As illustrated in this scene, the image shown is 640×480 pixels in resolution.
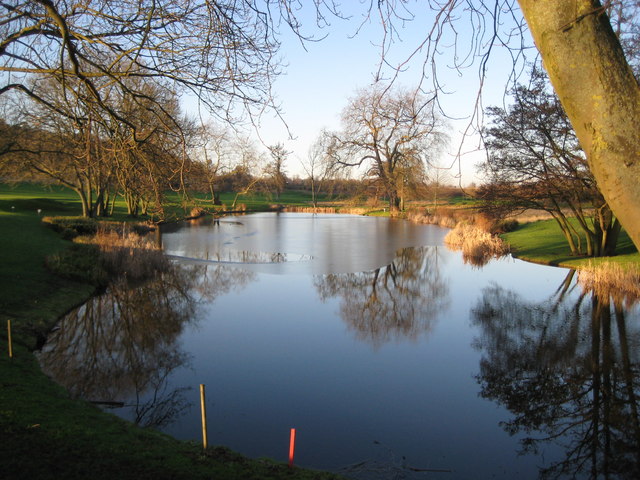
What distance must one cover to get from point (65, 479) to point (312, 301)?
894 centimetres

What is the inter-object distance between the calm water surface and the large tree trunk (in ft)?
14.1

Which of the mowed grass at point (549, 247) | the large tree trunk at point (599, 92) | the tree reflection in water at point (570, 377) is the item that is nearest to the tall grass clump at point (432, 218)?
the mowed grass at point (549, 247)

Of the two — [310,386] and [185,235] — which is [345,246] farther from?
[310,386]

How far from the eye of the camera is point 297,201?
66188 mm

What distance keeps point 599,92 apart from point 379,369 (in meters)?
6.87

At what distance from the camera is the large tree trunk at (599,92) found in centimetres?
136

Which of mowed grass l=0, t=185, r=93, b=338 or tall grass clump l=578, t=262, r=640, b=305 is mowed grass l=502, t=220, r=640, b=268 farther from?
mowed grass l=0, t=185, r=93, b=338

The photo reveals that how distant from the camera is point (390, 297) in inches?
514

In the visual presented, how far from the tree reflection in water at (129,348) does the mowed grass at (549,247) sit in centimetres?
1145

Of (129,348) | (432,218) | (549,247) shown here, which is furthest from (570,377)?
(432,218)

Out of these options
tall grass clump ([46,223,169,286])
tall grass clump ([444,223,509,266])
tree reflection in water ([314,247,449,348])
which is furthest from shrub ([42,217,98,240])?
tall grass clump ([444,223,509,266])

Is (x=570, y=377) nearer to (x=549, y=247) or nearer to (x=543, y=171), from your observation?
(x=543, y=171)

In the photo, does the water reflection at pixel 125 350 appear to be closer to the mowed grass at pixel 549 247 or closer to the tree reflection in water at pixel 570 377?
the tree reflection in water at pixel 570 377

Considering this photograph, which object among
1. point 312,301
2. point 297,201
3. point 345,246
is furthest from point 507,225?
point 297,201
